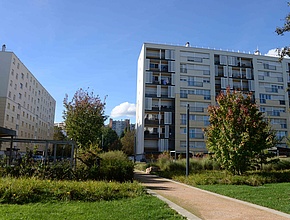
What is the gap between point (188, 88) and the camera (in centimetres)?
5238

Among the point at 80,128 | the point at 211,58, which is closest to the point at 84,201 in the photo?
the point at 80,128

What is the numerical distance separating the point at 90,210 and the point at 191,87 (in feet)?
153

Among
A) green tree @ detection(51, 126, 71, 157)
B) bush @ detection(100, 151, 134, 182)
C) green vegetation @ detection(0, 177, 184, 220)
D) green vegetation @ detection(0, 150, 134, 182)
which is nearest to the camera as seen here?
green vegetation @ detection(0, 177, 184, 220)

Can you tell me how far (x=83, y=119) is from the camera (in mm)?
26344

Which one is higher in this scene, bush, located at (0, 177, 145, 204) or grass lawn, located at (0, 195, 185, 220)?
bush, located at (0, 177, 145, 204)

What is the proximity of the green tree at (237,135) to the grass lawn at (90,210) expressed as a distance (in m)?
9.30

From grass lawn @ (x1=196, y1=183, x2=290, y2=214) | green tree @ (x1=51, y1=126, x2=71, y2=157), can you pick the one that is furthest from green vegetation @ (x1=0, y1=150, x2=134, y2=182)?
green tree @ (x1=51, y1=126, x2=71, y2=157)

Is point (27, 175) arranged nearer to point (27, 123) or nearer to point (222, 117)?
point (222, 117)

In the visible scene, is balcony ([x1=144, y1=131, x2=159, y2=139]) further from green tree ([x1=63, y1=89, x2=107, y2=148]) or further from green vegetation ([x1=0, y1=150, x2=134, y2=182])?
green vegetation ([x1=0, y1=150, x2=134, y2=182])

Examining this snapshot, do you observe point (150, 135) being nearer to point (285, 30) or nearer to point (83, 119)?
point (83, 119)

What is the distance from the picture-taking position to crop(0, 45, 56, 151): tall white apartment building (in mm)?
49688

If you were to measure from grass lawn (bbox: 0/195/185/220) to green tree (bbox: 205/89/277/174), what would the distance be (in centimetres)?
930

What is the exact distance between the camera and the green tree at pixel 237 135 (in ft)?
54.1

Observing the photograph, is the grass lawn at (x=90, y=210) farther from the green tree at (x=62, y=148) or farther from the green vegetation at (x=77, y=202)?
the green tree at (x=62, y=148)
